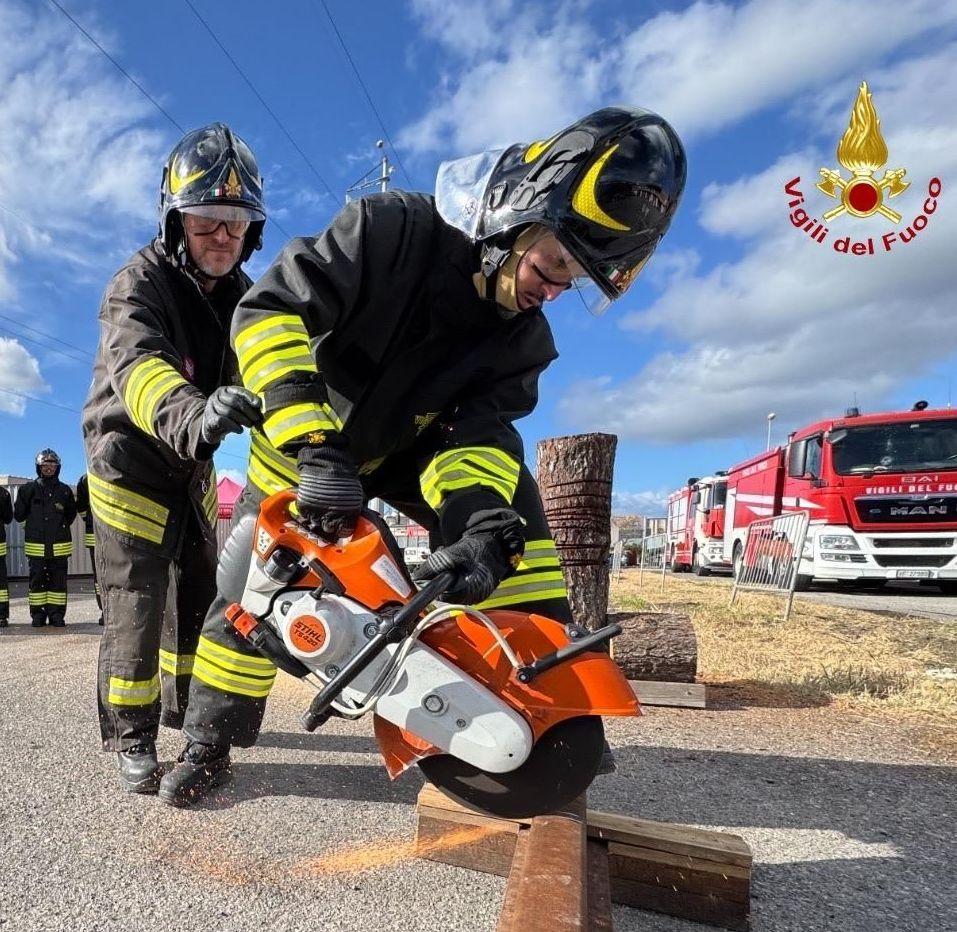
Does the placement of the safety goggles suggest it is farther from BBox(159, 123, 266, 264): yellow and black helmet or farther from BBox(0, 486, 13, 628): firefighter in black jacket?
BBox(0, 486, 13, 628): firefighter in black jacket

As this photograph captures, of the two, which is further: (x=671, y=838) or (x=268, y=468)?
(x=268, y=468)

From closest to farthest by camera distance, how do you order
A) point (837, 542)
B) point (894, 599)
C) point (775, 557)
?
1. point (775, 557)
2. point (837, 542)
3. point (894, 599)

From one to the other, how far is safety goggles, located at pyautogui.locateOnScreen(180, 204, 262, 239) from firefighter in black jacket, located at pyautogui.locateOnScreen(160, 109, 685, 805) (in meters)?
0.65

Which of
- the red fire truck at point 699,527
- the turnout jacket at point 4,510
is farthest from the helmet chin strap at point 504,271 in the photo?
the red fire truck at point 699,527

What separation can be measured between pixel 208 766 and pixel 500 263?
1.70m

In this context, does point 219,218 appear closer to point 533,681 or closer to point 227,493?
point 533,681

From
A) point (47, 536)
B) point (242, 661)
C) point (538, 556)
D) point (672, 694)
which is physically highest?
point (47, 536)

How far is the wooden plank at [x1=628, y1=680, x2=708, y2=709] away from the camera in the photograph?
11.7 feet

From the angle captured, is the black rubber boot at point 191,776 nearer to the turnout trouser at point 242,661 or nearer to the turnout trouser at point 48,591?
the turnout trouser at point 242,661

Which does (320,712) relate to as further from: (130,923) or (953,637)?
(953,637)

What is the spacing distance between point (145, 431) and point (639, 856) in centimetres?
177

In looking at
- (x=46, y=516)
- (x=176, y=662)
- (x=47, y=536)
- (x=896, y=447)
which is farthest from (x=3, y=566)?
(x=896, y=447)

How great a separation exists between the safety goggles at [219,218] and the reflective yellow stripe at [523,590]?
1.55 metres

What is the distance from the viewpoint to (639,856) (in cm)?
163
